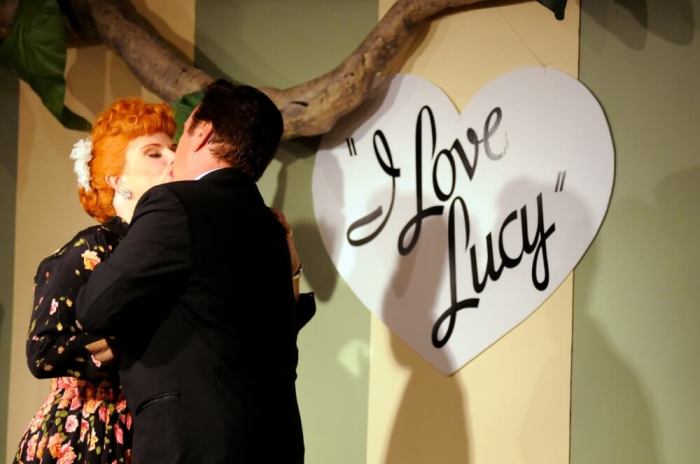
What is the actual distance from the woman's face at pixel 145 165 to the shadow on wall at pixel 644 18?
3.34 feet

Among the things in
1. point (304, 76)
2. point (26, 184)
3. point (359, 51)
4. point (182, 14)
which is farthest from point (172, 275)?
point (26, 184)

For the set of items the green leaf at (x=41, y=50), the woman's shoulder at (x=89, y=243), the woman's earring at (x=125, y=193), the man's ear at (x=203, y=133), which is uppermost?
the green leaf at (x=41, y=50)

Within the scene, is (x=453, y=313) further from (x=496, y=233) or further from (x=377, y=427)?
(x=377, y=427)

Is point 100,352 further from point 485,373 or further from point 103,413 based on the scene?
point 485,373

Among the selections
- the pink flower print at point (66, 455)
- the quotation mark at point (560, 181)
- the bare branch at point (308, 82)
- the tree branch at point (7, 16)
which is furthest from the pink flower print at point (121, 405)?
the tree branch at point (7, 16)

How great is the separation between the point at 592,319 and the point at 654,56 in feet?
1.99

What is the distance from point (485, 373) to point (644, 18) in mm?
896

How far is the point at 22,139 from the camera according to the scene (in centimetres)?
274

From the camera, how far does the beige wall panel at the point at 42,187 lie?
103 inches

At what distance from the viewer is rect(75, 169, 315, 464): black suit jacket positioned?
4.51ft

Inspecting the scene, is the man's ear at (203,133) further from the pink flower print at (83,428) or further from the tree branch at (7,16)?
the tree branch at (7,16)

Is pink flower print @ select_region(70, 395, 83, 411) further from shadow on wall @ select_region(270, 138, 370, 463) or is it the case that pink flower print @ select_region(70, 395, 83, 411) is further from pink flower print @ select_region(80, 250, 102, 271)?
shadow on wall @ select_region(270, 138, 370, 463)

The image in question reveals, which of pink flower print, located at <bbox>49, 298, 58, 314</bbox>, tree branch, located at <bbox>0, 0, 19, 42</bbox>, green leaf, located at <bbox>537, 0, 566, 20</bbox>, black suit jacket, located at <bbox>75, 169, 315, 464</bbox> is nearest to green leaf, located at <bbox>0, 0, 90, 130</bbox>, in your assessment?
tree branch, located at <bbox>0, 0, 19, 42</bbox>

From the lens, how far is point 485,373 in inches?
83.0
